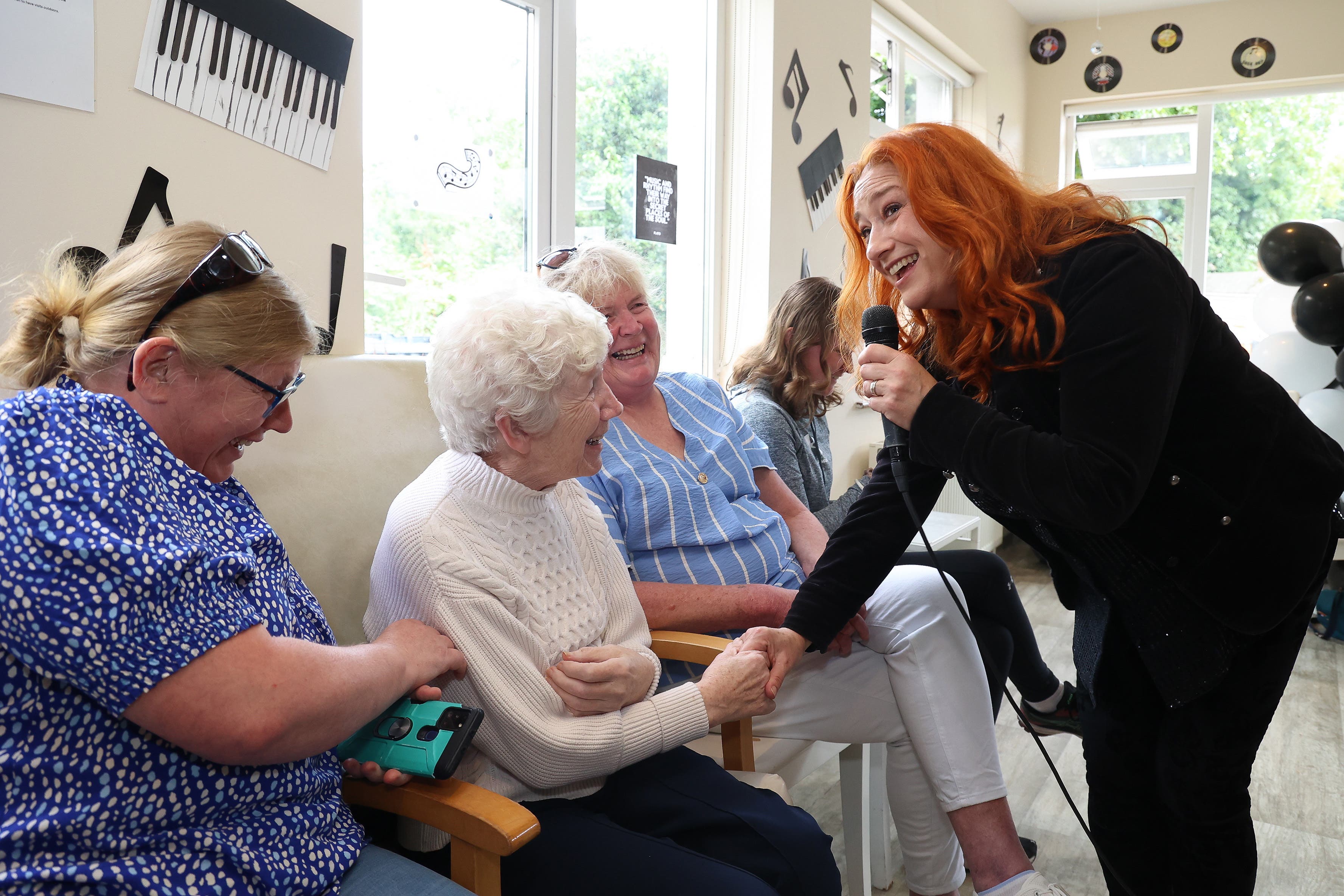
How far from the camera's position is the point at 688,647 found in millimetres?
1509

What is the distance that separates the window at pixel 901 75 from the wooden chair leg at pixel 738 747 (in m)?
3.23

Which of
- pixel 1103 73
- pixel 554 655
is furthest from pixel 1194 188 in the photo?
pixel 554 655

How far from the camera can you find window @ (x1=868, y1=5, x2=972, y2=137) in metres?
4.36

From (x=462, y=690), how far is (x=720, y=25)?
2.79 metres

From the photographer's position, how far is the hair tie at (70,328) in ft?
3.12

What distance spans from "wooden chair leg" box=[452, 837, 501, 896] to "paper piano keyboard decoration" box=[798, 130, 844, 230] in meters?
2.92

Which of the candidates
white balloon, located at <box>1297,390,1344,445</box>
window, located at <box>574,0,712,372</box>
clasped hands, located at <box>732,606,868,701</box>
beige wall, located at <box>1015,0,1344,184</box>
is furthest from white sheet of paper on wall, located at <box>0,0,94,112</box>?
beige wall, located at <box>1015,0,1344,184</box>

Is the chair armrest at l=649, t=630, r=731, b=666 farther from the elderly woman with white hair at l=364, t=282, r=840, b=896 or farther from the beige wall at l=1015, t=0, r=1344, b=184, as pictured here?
the beige wall at l=1015, t=0, r=1344, b=184

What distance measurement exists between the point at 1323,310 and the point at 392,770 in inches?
152

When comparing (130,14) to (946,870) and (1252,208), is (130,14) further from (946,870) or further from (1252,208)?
(1252,208)

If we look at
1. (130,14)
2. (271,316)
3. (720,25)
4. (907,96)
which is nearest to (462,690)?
(271,316)

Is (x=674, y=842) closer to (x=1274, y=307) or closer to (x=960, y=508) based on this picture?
(x=960, y=508)

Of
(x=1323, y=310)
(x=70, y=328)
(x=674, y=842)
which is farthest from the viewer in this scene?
(x=1323, y=310)

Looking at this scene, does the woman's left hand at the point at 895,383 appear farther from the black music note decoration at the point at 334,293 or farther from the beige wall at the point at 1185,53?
the beige wall at the point at 1185,53
